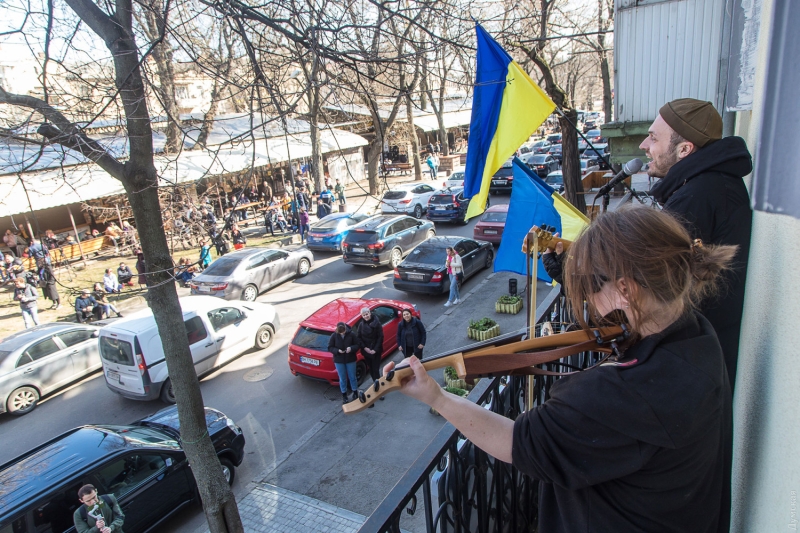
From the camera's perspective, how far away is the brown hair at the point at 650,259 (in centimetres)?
137

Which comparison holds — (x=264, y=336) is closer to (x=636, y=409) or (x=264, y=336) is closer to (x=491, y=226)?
(x=491, y=226)

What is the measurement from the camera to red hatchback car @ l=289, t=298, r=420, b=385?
33.4ft

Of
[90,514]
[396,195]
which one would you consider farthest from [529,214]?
[396,195]

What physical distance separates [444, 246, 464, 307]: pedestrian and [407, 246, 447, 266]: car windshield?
0.38m

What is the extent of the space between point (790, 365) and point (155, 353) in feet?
34.4

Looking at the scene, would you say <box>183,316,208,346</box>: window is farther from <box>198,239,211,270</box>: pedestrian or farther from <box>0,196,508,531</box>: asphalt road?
<box>198,239,211,270</box>: pedestrian

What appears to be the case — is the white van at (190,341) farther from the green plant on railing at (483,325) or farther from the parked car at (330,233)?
the parked car at (330,233)

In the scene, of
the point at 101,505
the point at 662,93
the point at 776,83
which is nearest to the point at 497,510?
the point at 776,83

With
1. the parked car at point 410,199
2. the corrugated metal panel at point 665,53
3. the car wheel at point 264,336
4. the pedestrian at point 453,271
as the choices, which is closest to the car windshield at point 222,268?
the car wheel at point 264,336

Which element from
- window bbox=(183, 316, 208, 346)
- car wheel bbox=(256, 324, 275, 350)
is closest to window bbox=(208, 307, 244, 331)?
window bbox=(183, 316, 208, 346)

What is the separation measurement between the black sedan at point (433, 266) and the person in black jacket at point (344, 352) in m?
5.09

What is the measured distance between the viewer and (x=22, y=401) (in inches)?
416

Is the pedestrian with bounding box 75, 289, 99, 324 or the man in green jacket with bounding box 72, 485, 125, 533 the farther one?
the pedestrian with bounding box 75, 289, 99, 324

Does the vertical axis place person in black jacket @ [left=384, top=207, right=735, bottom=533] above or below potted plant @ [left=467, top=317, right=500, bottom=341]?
above
